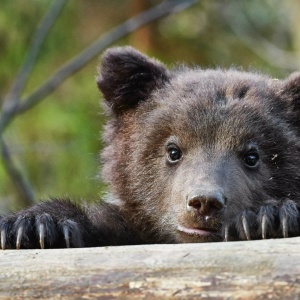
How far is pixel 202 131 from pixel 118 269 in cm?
188

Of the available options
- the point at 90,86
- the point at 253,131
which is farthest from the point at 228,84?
the point at 90,86

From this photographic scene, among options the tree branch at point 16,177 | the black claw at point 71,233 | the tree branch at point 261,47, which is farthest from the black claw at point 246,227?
the tree branch at point 261,47

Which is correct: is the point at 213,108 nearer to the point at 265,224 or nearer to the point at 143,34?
the point at 265,224

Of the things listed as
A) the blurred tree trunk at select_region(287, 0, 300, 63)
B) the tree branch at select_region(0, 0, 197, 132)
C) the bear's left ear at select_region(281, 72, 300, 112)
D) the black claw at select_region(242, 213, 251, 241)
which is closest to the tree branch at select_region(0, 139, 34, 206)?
the tree branch at select_region(0, 0, 197, 132)

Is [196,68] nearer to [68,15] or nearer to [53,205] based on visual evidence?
[53,205]

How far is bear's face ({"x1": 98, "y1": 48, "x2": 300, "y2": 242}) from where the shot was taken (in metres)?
5.13

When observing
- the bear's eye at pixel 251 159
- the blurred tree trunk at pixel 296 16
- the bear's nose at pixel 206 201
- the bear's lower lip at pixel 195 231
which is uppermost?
the blurred tree trunk at pixel 296 16

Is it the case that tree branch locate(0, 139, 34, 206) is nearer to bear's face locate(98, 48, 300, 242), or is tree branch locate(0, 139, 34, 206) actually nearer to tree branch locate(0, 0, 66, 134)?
tree branch locate(0, 0, 66, 134)

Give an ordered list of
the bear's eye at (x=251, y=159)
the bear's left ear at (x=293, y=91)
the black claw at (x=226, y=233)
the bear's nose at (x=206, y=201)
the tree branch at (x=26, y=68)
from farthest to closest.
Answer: the tree branch at (x=26, y=68), the bear's left ear at (x=293, y=91), the bear's eye at (x=251, y=159), the bear's nose at (x=206, y=201), the black claw at (x=226, y=233)

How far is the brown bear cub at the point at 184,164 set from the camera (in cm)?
502

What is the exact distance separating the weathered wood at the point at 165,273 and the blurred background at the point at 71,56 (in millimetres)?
5532

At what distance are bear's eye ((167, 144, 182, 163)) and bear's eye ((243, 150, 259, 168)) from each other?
18.6 inches

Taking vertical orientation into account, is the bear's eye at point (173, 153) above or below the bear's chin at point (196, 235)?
above

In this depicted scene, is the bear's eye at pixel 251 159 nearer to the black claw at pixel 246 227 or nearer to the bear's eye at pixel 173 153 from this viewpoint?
the bear's eye at pixel 173 153
